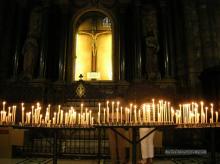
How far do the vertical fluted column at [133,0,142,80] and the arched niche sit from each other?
154cm

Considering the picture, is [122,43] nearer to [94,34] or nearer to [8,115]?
[94,34]

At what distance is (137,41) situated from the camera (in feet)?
44.9

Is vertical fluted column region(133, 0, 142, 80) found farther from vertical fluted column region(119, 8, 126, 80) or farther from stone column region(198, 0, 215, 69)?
stone column region(198, 0, 215, 69)

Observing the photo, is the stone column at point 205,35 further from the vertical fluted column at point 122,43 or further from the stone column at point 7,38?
the stone column at point 7,38

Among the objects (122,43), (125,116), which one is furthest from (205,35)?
(125,116)

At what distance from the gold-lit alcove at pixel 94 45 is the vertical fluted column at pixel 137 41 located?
1.75 metres

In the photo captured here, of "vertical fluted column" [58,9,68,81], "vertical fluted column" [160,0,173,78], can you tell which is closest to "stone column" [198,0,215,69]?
"vertical fluted column" [160,0,173,78]

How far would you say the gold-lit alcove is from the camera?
49.5ft

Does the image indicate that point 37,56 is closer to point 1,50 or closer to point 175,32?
point 1,50

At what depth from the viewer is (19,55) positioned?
13.9 meters

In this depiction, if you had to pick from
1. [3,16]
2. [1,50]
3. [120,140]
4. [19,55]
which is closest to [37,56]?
[19,55]

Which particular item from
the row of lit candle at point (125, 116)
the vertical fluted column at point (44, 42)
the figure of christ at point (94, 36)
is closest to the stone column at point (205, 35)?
the figure of christ at point (94, 36)

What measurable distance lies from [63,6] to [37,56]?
310 centimetres

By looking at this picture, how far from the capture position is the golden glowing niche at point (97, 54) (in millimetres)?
15070
